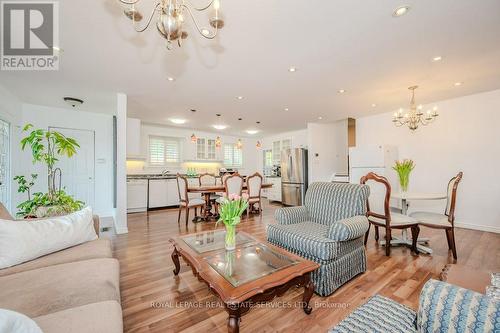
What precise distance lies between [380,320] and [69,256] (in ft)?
6.67

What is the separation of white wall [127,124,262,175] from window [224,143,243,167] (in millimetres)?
161

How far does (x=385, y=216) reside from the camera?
8.73 ft

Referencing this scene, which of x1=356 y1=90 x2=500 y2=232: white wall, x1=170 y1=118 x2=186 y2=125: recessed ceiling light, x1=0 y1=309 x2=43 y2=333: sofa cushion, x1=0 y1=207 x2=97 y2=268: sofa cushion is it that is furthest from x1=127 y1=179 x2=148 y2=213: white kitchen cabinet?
x1=356 y1=90 x2=500 y2=232: white wall

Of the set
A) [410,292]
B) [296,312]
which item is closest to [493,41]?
[410,292]

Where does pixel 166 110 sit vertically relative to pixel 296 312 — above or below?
above

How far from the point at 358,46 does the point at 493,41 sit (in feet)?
4.69

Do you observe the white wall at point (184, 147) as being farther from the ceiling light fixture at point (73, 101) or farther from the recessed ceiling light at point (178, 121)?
the ceiling light fixture at point (73, 101)

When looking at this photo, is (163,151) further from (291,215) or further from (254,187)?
(291,215)

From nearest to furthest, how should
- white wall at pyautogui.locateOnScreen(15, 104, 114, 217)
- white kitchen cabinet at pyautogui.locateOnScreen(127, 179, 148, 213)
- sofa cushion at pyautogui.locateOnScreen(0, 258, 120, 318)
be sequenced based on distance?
sofa cushion at pyautogui.locateOnScreen(0, 258, 120, 318)
white wall at pyautogui.locateOnScreen(15, 104, 114, 217)
white kitchen cabinet at pyautogui.locateOnScreen(127, 179, 148, 213)

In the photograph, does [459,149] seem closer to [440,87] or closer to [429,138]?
[429,138]

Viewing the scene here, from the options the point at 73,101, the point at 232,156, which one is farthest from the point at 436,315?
the point at 232,156

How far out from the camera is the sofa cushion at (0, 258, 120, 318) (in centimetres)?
98

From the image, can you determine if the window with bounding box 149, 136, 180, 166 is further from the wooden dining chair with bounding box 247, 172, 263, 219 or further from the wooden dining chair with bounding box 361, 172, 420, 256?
the wooden dining chair with bounding box 361, 172, 420, 256

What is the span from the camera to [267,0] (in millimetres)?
1661
